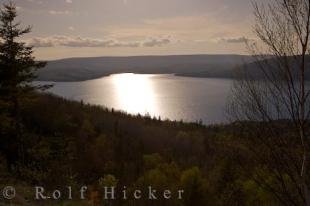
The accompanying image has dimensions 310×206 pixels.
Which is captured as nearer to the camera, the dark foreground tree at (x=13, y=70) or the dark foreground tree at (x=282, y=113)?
the dark foreground tree at (x=282, y=113)

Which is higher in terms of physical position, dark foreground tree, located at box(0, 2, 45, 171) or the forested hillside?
dark foreground tree, located at box(0, 2, 45, 171)

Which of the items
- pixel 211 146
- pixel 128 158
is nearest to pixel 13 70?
pixel 211 146

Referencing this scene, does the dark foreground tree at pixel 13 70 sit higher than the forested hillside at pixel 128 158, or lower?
higher

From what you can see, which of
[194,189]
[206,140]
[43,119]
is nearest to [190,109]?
[206,140]

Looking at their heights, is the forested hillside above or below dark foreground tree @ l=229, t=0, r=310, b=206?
below

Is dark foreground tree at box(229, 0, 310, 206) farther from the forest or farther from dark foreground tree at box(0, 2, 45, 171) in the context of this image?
dark foreground tree at box(0, 2, 45, 171)

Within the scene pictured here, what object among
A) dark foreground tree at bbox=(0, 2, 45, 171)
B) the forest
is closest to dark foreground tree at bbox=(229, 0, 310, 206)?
the forest

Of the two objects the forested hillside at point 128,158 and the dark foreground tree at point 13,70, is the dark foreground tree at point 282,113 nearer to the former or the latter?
the forested hillside at point 128,158

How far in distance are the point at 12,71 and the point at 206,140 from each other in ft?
232

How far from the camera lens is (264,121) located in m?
8.41

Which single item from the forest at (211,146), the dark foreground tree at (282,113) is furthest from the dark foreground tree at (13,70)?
the dark foreground tree at (282,113)

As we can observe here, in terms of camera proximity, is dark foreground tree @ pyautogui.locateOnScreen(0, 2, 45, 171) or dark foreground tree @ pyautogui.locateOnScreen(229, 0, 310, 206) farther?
dark foreground tree @ pyautogui.locateOnScreen(0, 2, 45, 171)

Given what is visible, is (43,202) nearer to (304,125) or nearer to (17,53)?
(304,125)

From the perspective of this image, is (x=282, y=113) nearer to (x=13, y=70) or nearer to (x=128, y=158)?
(x=13, y=70)
